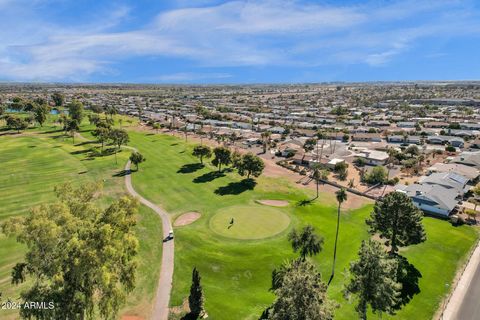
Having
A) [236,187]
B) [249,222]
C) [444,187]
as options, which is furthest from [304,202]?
[444,187]

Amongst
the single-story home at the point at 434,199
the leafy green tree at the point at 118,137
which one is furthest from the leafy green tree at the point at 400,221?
the leafy green tree at the point at 118,137

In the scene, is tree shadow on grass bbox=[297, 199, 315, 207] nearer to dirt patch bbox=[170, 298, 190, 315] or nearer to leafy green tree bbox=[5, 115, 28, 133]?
dirt patch bbox=[170, 298, 190, 315]

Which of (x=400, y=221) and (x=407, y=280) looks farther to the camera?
(x=400, y=221)

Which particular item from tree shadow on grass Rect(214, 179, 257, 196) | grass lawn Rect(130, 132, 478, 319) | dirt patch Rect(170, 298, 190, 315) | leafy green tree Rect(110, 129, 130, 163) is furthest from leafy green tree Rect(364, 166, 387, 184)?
leafy green tree Rect(110, 129, 130, 163)

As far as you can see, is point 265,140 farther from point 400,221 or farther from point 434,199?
point 400,221

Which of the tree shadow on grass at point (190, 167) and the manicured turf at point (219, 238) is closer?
the manicured turf at point (219, 238)

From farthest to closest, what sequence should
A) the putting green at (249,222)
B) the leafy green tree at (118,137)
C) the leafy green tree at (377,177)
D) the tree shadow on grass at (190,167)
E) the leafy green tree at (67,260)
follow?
1. the leafy green tree at (118,137)
2. the tree shadow on grass at (190,167)
3. the leafy green tree at (377,177)
4. the putting green at (249,222)
5. the leafy green tree at (67,260)

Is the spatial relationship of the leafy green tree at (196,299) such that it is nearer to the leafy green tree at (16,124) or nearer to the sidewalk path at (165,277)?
the sidewalk path at (165,277)
